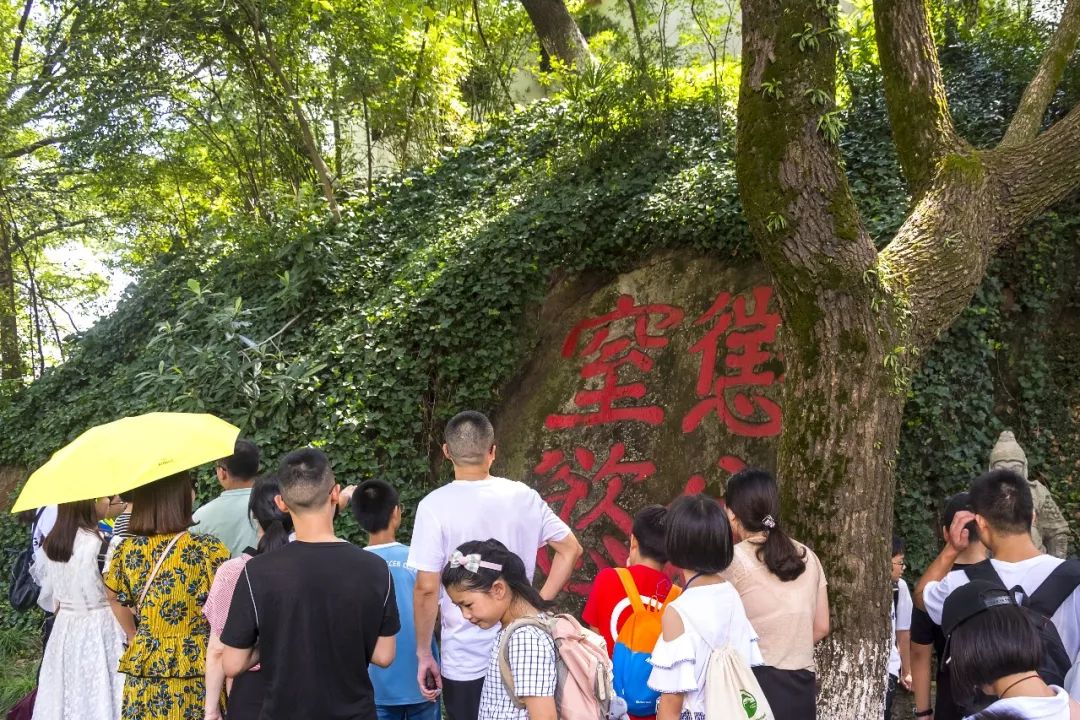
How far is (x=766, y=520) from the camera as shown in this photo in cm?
310

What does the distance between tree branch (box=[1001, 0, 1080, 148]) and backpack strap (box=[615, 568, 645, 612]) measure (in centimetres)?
391

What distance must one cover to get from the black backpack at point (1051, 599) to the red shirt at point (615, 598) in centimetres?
112

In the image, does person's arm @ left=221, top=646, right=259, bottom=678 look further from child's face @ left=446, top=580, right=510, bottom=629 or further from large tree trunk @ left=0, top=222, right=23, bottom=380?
large tree trunk @ left=0, top=222, right=23, bottom=380

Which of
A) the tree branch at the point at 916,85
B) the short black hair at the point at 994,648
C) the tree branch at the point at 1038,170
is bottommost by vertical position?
the short black hair at the point at 994,648

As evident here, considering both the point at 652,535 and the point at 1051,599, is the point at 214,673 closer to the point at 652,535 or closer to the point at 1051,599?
the point at 652,535

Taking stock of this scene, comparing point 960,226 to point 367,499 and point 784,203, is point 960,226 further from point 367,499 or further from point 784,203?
point 367,499

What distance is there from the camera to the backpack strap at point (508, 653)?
8.16 feet

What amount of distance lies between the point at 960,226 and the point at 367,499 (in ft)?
11.4

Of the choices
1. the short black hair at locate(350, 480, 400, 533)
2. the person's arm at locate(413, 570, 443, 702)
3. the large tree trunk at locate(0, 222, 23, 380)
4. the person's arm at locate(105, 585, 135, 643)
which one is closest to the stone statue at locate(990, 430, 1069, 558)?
the person's arm at locate(413, 570, 443, 702)

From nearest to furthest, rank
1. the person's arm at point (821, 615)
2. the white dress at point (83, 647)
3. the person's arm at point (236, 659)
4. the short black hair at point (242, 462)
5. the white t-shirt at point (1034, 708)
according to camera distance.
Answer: the white t-shirt at point (1034, 708) → the person's arm at point (236, 659) → the person's arm at point (821, 615) → the white dress at point (83, 647) → the short black hair at point (242, 462)

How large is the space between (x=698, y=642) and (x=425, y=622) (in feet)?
4.36

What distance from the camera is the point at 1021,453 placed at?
5477mm

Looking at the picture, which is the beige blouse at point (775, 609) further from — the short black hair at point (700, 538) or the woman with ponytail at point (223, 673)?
the woman with ponytail at point (223, 673)

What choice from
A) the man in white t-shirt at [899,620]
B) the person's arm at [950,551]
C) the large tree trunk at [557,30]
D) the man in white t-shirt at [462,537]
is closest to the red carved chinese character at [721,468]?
the man in white t-shirt at [899,620]
